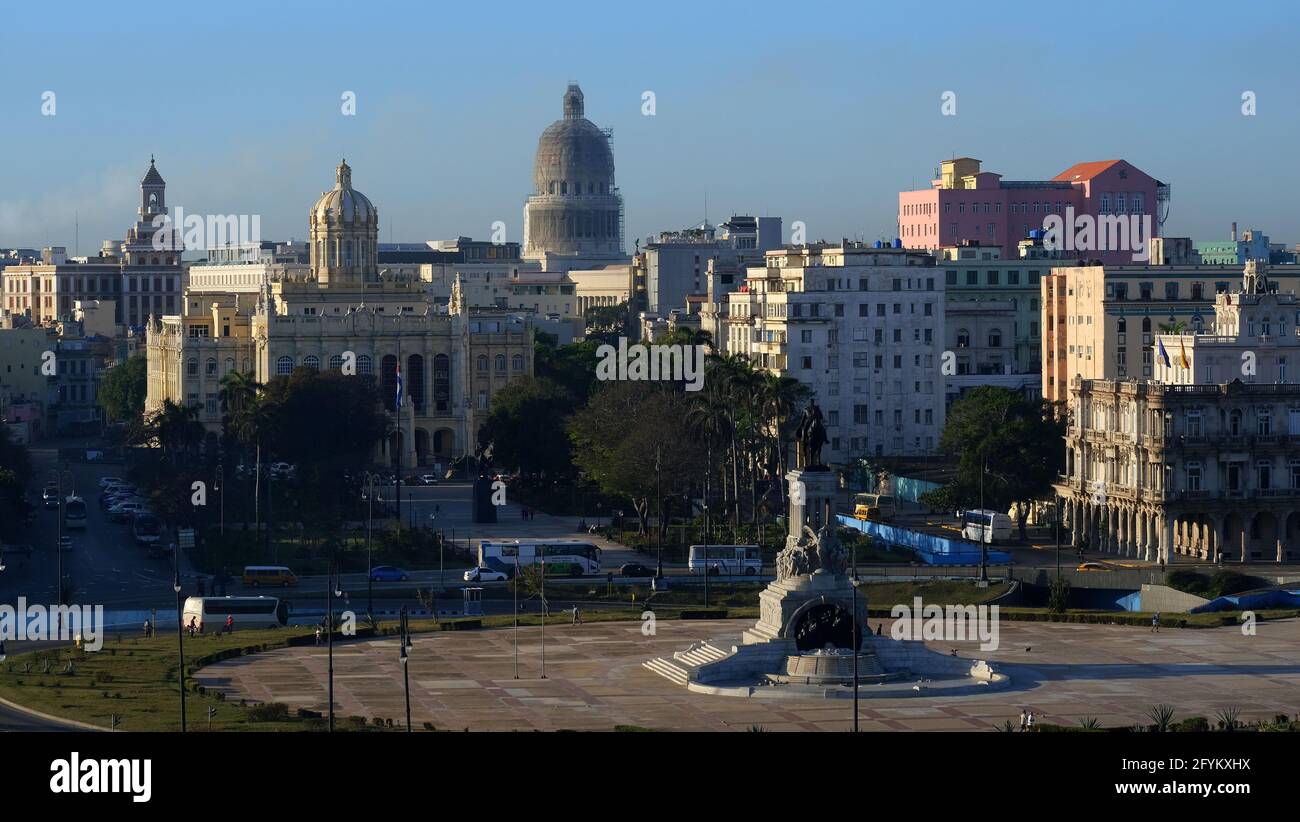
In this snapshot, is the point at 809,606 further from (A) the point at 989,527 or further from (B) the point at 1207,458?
(A) the point at 989,527

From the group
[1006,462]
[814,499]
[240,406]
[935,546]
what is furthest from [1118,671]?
[240,406]

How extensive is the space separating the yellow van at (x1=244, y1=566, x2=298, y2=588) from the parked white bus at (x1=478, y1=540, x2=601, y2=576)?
326 inches

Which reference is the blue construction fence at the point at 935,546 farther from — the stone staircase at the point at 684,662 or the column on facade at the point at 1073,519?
the stone staircase at the point at 684,662

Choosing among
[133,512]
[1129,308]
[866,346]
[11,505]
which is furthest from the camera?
[866,346]

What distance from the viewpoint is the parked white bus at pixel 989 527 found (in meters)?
123

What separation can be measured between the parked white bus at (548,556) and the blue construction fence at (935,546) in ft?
37.9

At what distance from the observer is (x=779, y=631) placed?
84.9m

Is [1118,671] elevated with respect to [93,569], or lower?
lower

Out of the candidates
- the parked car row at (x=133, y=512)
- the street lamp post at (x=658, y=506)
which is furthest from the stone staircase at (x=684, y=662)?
the parked car row at (x=133, y=512)

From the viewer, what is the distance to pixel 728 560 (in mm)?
117000

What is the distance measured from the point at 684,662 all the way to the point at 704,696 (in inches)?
206

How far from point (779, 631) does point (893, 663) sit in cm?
364

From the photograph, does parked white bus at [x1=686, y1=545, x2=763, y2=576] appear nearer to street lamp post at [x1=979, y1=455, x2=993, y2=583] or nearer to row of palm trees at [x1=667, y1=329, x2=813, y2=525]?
street lamp post at [x1=979, y1=455, x2=993, y2=583]

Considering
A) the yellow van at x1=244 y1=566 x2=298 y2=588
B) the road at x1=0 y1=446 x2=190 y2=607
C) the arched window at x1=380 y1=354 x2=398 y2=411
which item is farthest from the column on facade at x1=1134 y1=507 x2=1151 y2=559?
the arched window at x1=380 y1=354 x2=398 y2=411
